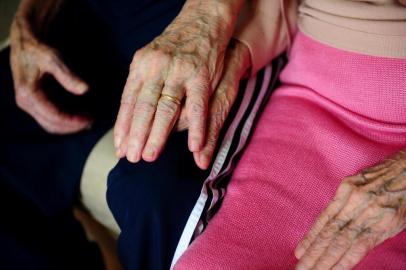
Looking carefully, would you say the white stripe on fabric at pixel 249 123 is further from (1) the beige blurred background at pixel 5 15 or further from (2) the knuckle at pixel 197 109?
(1) the beige blurred background at pixel 5 15

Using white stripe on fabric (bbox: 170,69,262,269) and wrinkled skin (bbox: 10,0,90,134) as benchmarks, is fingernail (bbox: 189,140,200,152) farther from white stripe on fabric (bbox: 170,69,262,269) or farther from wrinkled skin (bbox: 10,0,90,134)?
wrinkled skin (bbox: 10,0,90,134)

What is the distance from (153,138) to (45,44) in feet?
1.68

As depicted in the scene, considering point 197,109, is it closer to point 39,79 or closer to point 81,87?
point 81,87

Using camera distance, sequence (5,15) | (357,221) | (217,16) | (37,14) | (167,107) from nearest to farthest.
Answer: (357,221)
(167,107)
(217,16)
(37,14)
(5,15)

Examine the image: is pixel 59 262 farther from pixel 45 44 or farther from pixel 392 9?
pixel 392 9

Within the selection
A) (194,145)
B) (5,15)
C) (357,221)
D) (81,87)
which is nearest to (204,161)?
(194,145)

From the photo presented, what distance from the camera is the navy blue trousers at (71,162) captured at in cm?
79

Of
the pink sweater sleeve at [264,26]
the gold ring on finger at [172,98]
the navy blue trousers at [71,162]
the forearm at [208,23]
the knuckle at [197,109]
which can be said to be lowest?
the navy blue trousers at [71,162]

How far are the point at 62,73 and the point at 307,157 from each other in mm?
616

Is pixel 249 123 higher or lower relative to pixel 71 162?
higher

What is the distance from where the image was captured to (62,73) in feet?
3.19

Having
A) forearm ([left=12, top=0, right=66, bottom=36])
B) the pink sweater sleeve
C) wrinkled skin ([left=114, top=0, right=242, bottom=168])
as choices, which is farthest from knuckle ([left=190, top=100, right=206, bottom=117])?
forearm ([left=12, top=0, right=66, bottom=36])

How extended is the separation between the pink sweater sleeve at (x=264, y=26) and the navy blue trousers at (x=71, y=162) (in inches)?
7.3

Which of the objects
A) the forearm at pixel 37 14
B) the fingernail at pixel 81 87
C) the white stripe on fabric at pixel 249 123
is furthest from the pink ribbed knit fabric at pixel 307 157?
the forearm at pixel 37 14
